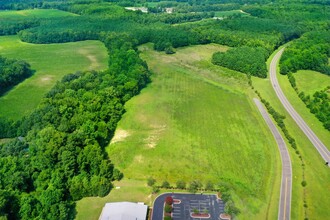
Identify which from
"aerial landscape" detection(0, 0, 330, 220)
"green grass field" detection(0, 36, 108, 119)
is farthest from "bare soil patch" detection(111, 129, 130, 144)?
"green grass field" detection(0, 36, 108, 119)

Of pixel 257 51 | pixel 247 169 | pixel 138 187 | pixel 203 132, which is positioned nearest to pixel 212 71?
pixel 257 51

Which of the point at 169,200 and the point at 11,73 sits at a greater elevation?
the point at 11,73

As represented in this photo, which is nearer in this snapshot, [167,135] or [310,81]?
[167,135]

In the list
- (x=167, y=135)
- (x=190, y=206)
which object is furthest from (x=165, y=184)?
(x=167, y=135)

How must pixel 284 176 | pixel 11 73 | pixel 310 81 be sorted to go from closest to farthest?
1. pixel 284 176
2. pixel 11 73
3. pixel 310 81

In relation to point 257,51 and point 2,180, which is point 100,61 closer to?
point 257,51

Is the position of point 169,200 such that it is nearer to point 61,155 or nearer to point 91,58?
point 61,155
